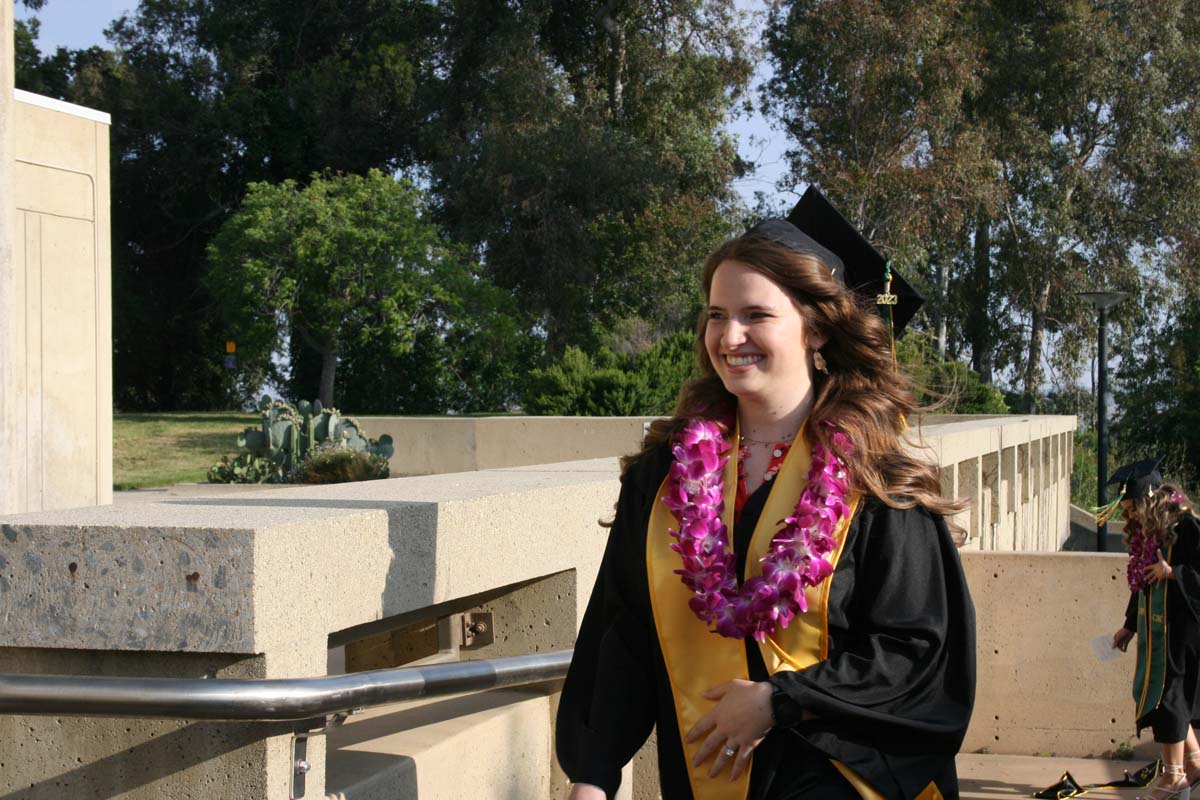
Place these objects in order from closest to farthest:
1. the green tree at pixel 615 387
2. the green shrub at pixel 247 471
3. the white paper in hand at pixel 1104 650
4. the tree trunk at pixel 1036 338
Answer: the white paper in hand at pixel 1104 650 → the green shrub at pixel 247 471 → the green tree at pixel 615 387 → the tree trunk at pixel 1036 338

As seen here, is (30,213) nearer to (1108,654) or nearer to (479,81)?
(1108,654)

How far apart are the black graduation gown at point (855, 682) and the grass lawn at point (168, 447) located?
606 inches

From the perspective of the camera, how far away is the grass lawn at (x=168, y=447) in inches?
727

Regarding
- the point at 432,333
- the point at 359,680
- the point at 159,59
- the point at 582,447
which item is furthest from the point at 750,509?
the point at 159,59

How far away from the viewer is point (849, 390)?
249 cm

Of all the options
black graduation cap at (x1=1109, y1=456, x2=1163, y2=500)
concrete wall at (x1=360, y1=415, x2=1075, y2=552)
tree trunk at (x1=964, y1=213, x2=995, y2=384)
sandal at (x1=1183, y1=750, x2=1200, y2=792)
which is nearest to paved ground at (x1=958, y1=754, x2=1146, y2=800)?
sandal at (x1=1183, y1=750, x2=1200, y2=792)

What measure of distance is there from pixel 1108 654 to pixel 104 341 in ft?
27.4

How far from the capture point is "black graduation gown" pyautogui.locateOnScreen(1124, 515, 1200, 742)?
6613mm

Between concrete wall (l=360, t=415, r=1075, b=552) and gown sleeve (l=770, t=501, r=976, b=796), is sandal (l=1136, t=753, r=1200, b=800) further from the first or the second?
concrete wall (l=360, t=415, r=1075, b=552)

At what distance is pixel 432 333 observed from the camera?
32.4m

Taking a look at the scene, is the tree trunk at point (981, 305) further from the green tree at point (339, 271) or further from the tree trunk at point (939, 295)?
the green tree at point (339, 271)

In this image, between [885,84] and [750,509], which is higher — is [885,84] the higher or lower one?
the higher one

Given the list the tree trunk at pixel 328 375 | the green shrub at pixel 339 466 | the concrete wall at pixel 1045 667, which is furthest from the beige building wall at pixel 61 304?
the tree trunk at pixel 328 375

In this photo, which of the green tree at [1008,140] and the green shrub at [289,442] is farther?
the green tree at [1008,140]
